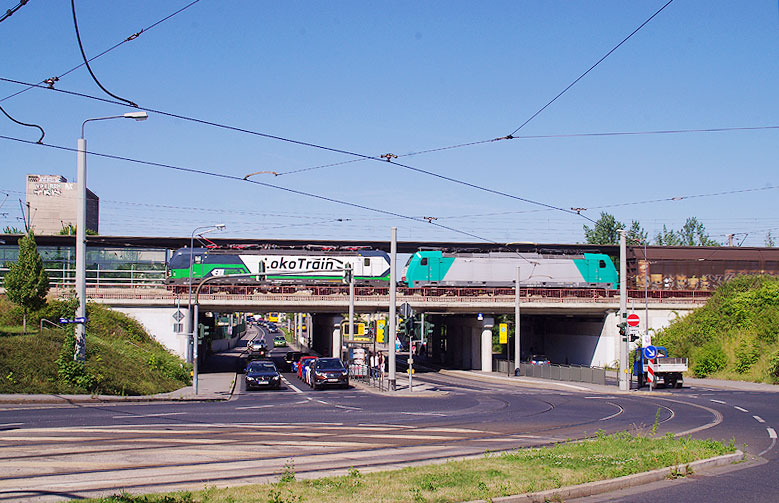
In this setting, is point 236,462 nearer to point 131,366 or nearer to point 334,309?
point 131,366

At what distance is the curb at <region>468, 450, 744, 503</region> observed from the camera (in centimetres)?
976

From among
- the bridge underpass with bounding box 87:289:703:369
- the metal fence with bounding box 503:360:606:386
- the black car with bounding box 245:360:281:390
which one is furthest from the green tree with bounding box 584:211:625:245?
the black car with bounding box 245:360:281:390

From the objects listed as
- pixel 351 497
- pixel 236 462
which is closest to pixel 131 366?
pixel 236 462

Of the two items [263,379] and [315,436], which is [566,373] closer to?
[263,379]

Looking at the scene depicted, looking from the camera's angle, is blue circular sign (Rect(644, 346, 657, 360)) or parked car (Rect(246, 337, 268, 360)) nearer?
blue circular sign (Rect(644, 346, 657, 360))

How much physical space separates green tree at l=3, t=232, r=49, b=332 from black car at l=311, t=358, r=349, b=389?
1401 cm

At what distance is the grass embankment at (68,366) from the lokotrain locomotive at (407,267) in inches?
697

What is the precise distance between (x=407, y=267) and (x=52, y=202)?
66951mm

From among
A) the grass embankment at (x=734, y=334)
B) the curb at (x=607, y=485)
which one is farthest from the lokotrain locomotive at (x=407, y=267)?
the curb at (x=607, y=485)

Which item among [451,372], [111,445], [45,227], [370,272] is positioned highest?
[45,227]

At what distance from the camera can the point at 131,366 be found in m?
33.2

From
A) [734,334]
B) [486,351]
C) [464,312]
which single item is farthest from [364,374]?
[734,334]

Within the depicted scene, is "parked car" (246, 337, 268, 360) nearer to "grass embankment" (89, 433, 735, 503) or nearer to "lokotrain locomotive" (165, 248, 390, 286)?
"lokotrain locomotive" (165, 248, 390, 286)

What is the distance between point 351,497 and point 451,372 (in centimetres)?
4913
